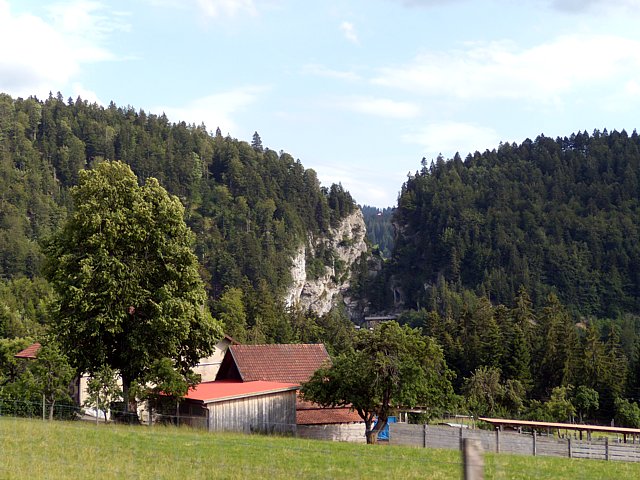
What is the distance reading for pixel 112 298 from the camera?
3944 centimetres

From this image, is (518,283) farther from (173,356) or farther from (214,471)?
(214,471)

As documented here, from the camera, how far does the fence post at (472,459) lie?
9805 mm

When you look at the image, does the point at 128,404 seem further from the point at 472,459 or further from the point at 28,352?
the point at 472,459

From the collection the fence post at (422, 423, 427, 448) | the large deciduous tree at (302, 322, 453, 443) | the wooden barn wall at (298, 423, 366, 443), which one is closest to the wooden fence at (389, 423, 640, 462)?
the fence post at (422, 423, 427, 448)

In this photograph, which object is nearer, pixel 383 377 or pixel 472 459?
pixel 472 459

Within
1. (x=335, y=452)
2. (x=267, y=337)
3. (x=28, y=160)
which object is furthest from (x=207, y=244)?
(x=335, y=452)

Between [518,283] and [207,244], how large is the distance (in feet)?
216

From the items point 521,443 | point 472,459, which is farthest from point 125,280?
point 472,459

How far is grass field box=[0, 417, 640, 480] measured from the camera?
18.1 m

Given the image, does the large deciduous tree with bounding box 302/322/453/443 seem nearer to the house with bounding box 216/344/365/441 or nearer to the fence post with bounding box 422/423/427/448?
the fence post with bounding box 422/423/427/448

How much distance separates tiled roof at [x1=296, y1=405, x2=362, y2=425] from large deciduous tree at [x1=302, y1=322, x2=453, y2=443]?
150 inches

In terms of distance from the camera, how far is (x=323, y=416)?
45.5 metres

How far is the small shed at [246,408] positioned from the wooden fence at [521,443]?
5.51 metres

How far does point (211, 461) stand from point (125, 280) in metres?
20.4
